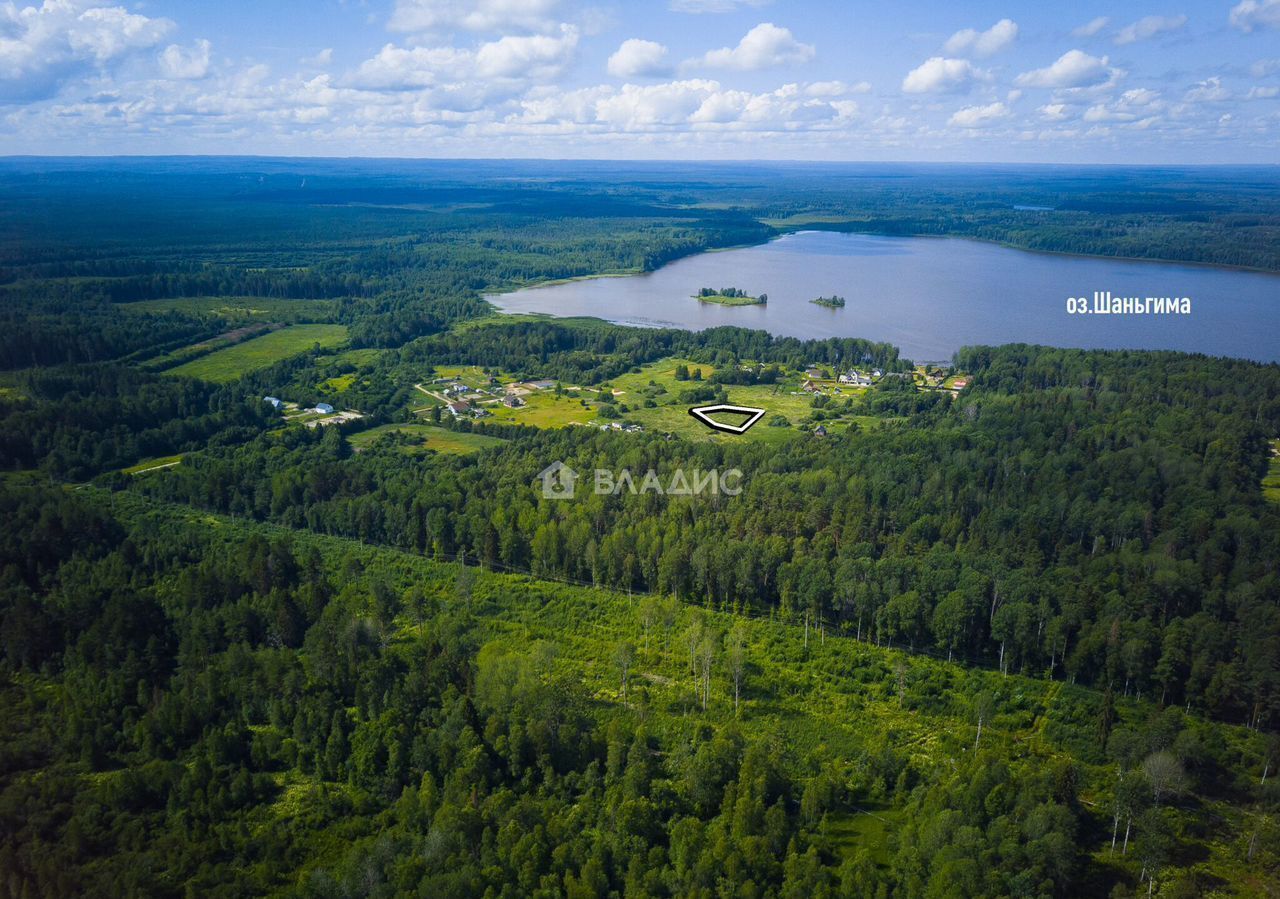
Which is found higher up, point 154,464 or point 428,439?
point 428,439

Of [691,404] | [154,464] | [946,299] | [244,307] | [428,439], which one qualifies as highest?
[946,299]

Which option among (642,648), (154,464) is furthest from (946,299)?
(154,464)

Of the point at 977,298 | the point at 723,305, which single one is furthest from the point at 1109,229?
the point at 723,305

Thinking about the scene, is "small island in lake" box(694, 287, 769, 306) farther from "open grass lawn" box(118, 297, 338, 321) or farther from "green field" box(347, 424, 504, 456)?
"green field" box(347, 424, 504, 456)

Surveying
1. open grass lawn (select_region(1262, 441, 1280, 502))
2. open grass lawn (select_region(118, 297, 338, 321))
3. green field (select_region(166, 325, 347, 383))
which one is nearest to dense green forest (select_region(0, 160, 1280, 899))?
open grass lawn (select_region(1262, 441, 1280, 502))

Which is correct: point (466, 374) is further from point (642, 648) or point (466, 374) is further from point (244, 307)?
point (642, 648)

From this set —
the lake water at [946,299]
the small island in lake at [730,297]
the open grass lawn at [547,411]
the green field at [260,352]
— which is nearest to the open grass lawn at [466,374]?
the open grass lawn at [547,411]

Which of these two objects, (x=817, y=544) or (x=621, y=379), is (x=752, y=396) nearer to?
(x=621, y=379)
